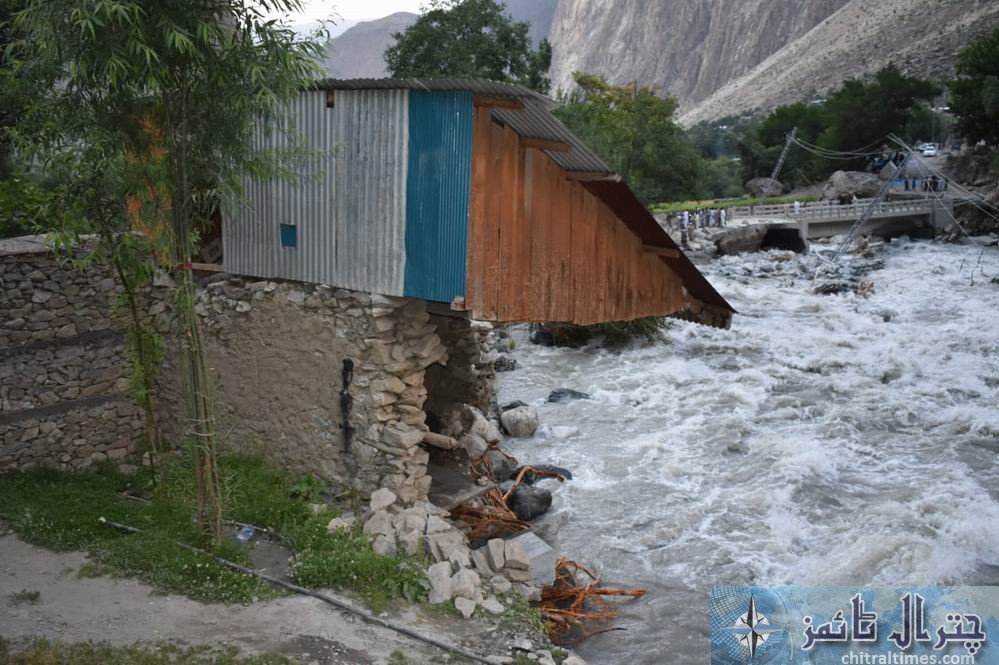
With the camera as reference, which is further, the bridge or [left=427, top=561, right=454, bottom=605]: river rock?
the bridge

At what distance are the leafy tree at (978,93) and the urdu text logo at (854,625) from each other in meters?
38.3

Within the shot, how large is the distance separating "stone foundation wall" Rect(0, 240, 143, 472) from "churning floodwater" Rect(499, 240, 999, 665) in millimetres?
5388

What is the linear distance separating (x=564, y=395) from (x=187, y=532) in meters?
8.67

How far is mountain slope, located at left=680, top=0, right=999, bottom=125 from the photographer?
68.4 meters

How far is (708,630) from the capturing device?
772 cm

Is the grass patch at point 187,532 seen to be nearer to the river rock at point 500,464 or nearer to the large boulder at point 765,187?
the river rock at point 500,464

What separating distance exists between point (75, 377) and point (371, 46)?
136 meters

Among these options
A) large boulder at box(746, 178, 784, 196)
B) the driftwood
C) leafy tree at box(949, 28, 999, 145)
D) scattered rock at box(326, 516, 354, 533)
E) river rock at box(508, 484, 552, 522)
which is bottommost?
the driftwood

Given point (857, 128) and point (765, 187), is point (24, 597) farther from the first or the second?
point (857, 128)

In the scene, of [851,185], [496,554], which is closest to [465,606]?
[496,554]

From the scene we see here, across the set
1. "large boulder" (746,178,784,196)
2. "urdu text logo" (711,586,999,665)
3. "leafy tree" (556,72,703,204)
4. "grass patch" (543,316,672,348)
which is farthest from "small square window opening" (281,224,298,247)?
"large boulder" (746,178,784,196)

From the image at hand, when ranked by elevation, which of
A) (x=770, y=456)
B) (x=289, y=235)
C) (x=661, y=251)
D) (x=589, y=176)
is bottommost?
(x=770, y=456)

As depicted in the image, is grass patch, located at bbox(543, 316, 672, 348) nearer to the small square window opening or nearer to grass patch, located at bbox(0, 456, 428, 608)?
the small square window opening

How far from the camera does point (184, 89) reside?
675cm
